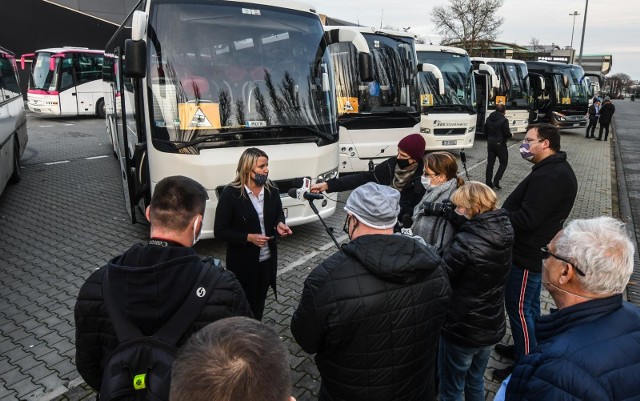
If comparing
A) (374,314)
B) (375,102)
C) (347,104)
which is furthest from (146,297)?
(375,102)

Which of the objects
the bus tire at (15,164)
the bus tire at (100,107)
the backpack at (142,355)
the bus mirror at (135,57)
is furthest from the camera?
the bus tire at (100,107)

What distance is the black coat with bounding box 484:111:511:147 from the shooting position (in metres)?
10.0

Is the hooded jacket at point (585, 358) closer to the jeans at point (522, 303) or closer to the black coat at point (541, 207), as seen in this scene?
the black coat at point (541, 207)

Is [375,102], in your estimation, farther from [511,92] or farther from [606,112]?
[606,112]

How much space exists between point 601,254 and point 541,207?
182 cm

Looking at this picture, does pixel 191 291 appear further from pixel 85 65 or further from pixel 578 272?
pixel 85 65

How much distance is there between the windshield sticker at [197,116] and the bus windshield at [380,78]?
4.79 metres

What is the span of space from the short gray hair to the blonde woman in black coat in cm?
233

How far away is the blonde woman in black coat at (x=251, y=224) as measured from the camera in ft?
12.0

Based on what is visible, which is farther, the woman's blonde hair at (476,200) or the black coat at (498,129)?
the black coat at (498,129)

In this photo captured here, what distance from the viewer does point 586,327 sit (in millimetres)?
1633

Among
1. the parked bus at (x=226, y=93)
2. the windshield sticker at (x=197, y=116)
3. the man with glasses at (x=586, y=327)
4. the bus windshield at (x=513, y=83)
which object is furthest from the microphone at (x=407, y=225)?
the bus windshield at (x=513, y=83)

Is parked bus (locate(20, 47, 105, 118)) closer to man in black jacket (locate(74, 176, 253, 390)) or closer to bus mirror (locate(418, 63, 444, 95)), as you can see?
bus mirror (locate(418, 63, 444, 95))

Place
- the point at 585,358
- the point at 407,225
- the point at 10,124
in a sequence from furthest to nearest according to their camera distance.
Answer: the point at 10,124 < the point at 407,225 < the point at 585,358
